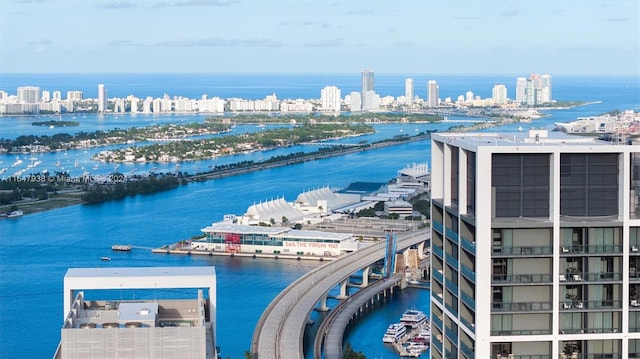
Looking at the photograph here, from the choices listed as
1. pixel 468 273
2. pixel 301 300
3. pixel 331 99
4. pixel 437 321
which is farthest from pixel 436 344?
pixel 331 99

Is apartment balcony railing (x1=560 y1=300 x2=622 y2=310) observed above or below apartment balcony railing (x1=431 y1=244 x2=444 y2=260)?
below

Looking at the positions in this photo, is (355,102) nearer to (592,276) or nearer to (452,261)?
(452,261)

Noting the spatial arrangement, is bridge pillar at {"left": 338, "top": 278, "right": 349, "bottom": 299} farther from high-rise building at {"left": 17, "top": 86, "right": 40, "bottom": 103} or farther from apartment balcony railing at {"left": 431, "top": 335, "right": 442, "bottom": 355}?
high-rise building at {"left": 17, "top": 86, "right": 40, "bottom": 103}

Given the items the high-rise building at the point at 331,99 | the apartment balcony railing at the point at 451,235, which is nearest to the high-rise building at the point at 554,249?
the apartment balcony railing at the point at 451,235

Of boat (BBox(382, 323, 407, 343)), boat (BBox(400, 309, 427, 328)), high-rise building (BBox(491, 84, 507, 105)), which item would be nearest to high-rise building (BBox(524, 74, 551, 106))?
high-rise building (BBox(491, 84, 507, 105))

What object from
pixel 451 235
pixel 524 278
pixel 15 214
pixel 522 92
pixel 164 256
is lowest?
pixel 164 256
